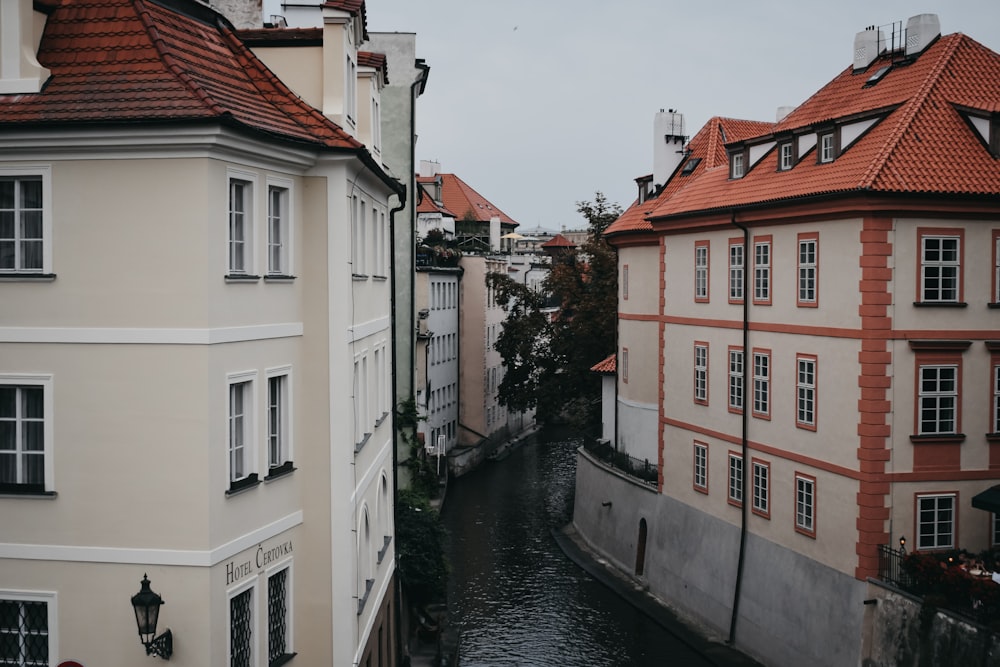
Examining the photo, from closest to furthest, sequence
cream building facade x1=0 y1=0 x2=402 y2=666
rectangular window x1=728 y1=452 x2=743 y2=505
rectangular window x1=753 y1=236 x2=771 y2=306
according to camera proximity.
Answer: cream building facade x1=0 y1=0 x2=402 y2=666, rectangular window x1=753 y1=236 x2=771 y2=306, rectangular window x1=728 y1=452 x2=743 y2=505

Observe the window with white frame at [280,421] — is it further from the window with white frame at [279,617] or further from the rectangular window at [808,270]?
the rectangular window at [808,270]

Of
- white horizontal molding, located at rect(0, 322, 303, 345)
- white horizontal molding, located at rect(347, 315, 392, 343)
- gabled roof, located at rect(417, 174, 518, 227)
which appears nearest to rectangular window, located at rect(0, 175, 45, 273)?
white horizontal molding, located at rect(0, 322, 303, 345)

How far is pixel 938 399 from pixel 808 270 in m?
4.12

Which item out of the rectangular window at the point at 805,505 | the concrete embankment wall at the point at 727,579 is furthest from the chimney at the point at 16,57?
the rectangular window at the point at 805,505

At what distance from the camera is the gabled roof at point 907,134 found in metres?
23.8

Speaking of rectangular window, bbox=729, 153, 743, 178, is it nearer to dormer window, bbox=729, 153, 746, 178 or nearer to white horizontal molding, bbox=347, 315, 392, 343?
dormer window, bbox=729, 153, 746, 178

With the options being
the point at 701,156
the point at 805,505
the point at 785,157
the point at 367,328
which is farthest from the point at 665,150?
the point at 367,328

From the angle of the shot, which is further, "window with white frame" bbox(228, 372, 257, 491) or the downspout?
the downspout

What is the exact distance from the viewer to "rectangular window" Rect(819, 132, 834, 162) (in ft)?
87.1

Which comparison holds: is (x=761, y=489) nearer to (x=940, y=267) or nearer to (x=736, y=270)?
(x=736, y=270)

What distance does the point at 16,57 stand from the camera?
13906mm

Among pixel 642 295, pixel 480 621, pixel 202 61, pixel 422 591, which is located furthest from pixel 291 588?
pixel 642 295

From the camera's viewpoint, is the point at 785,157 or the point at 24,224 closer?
the point at 24,224

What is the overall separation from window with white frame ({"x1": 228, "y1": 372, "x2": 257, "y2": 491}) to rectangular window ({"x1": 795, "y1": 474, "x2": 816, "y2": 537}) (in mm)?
15361
